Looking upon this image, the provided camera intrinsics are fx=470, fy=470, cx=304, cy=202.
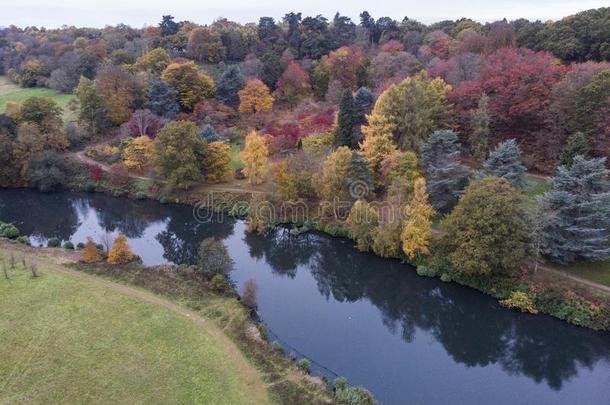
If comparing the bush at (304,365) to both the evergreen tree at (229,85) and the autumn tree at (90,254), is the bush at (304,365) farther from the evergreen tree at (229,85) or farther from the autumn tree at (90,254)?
the evergreen tree at (229,85)

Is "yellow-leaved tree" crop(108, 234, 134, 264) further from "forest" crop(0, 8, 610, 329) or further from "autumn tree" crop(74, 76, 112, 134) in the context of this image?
"autumn tree" crop(74, 76, 112, 134)

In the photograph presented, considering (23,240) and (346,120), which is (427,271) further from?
(23,240)

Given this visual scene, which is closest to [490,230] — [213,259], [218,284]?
[218,284]

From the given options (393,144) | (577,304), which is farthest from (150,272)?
(577,304)

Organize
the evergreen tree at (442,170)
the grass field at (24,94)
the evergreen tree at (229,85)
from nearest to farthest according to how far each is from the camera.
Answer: the evergreen tree at (442,170)
the evergreen tree at (229,85)
the grass field at (24,94)

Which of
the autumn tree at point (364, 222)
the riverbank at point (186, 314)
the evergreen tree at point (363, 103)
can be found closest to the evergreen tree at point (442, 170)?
the autumn tree at point (364, 222)

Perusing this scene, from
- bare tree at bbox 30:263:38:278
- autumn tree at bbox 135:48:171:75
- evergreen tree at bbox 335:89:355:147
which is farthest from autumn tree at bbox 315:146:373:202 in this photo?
autumn tree at bbox 135:48:171:75
